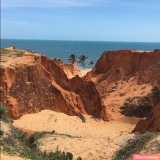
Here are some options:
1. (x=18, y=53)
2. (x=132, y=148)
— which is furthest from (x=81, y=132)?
(x=18, y=53)

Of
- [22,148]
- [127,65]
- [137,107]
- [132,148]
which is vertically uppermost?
[127,65]

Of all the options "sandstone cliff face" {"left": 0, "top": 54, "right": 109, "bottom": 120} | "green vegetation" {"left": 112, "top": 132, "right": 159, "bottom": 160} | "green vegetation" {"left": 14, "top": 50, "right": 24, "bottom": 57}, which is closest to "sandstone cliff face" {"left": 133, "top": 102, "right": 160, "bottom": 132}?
"green vegetation" {"left": 112, "top": 132, "right": 159, "bottom": 160}

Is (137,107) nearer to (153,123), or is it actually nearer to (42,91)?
(153,123)

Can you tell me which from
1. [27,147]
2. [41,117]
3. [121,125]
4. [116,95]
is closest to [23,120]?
[41,117]

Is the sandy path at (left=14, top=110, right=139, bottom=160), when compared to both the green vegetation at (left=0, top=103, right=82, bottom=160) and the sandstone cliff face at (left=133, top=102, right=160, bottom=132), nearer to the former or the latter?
the green vegetation at (left=0, top=103, right=82, bottom=160)

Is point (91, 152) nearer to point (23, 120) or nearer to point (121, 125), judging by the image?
point (23, 120)

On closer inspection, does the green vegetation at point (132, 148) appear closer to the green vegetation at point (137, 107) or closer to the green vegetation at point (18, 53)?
the green vegetation at point (18, 53)
